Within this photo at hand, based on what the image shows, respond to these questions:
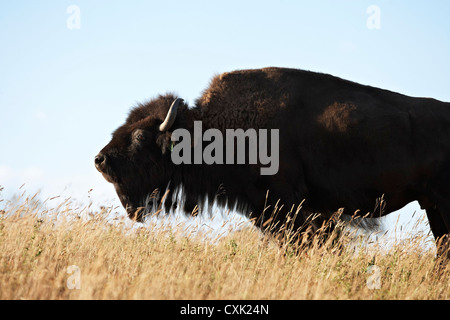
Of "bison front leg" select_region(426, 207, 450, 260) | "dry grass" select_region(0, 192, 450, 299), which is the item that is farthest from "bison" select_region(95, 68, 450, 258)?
"dry grass" select_region(0, 192, 450, 299)

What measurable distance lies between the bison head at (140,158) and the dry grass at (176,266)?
0.56 m

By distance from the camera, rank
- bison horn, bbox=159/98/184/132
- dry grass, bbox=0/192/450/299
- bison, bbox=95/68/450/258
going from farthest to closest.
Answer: bison horn, bbox=159/98/184/132 < bison, bbox=95/68/450/258 < dry grass, bbox=0/192/450/299

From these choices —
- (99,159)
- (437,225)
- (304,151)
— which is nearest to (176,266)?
(304,151)

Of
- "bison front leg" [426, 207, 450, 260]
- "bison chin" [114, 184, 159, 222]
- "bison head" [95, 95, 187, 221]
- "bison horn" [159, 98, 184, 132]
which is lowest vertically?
"bison front leg" [426, 207, 450, 260]

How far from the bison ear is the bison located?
14mm

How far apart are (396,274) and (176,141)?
11.1ft

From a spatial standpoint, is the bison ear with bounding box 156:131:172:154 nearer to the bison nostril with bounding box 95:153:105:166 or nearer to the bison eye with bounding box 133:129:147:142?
the bison eye with bounding box 133:129:147:142

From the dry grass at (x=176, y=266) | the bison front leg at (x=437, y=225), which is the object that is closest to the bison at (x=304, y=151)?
the bison front leg at (x=437, y=225)

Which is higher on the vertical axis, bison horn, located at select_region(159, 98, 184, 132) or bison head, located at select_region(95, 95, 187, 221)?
bison horn, located at select_region(159, 98, 184, 132)

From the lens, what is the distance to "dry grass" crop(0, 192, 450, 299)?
4.34 m

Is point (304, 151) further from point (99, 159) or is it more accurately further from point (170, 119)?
point (99, 159)

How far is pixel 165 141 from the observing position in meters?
7.38

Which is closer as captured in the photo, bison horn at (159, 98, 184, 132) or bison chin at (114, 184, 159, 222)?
bison horn at (159, 98, 184, 132)
